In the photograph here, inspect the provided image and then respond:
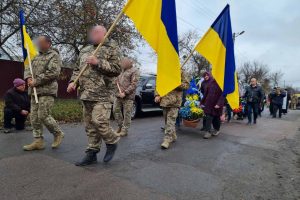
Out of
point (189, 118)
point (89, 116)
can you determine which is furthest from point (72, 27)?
point (89, 116)

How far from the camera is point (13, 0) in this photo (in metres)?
15.5

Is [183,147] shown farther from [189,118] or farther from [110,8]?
[110,8]

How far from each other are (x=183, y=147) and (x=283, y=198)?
2.90 metres

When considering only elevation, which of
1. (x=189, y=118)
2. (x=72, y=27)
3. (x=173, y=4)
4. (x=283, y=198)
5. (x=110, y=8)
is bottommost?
(x=283, y=198)

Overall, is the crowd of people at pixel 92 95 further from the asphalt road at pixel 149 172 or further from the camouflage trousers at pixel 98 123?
the asphalt road at pixel 149 172

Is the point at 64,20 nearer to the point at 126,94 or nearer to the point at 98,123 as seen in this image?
the point at 126,94

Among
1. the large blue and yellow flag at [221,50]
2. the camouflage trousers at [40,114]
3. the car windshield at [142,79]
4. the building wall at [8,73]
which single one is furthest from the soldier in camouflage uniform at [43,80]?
the building wall at [8,73]

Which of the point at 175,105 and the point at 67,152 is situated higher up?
the point at 175,105

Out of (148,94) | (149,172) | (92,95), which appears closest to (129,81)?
(92,95)

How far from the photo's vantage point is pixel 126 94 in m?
7.87

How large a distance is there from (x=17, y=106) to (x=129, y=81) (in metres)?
2.90

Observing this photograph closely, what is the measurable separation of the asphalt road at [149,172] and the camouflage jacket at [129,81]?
1.10 metres

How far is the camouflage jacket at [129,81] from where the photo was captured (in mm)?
7875

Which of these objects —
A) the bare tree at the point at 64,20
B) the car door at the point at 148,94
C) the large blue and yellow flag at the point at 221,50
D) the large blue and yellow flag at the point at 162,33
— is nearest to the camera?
the large blue and yellow flag at the point at 162,33
